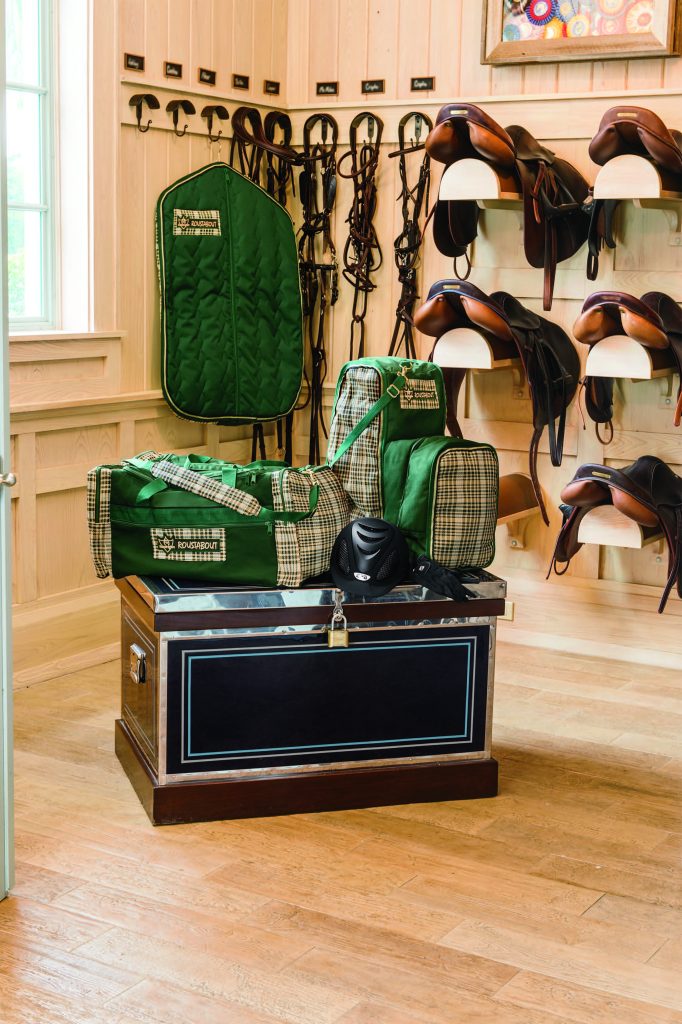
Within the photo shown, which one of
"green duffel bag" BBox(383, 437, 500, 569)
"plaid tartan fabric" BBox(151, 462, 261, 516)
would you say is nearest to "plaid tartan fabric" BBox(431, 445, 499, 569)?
"green duffel bag" BBox(383, 437, 500, 569)

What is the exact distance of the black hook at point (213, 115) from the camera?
4348 millimetres

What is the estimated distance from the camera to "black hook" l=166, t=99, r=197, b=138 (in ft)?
13.8

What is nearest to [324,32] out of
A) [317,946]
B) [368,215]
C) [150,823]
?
[368,215]

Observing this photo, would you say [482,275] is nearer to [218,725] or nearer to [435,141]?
[435,141]

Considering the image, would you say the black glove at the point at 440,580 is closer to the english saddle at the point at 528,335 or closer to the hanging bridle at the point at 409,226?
the english saddle at the point at 528,335

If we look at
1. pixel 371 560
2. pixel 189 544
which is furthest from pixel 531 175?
pixel 189 544

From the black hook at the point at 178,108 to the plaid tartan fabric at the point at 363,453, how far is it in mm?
1525

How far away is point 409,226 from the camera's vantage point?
445 cm

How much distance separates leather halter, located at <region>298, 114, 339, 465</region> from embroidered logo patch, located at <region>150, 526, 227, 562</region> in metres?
1.86

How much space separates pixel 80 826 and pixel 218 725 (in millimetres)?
390

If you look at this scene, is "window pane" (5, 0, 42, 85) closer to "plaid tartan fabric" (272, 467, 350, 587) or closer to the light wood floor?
"plaid tartan fabric" (272, 467, 350, 587)

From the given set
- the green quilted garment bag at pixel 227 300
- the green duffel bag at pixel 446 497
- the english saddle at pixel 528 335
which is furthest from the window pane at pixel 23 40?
the green duffel bag at pixel 446 497

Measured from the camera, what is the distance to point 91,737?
11.2ft

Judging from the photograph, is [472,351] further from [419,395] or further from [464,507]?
[464,507]
